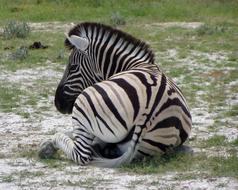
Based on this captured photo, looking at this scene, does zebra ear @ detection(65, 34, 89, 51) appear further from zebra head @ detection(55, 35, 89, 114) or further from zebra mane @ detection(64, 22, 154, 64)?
zebra mane @ detection(64, 22, 154, 64)

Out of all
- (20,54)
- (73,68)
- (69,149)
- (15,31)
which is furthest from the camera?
(15,31)

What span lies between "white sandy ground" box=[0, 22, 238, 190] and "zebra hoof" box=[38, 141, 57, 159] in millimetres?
103

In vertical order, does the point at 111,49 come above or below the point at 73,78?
above

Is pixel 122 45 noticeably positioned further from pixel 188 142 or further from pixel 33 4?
pixel 33 4

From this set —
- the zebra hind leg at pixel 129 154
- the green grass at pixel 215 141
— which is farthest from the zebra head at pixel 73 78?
the green grass at pixel 215 141

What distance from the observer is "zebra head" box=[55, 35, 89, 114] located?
7.29m

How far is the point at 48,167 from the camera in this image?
6.66 m

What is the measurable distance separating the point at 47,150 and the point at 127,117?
0.92 metres

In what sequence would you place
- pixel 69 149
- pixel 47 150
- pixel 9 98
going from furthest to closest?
pixel 9 98 → pixel 47 150 → pixel 69 149

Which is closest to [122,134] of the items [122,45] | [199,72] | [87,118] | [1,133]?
[87,118]

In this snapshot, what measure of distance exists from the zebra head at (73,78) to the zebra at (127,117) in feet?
1.10

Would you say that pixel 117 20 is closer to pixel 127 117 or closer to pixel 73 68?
pixel 73 68

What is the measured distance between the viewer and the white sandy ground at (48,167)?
19.9 feet

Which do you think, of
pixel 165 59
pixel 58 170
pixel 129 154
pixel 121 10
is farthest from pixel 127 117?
pixel 121 10
